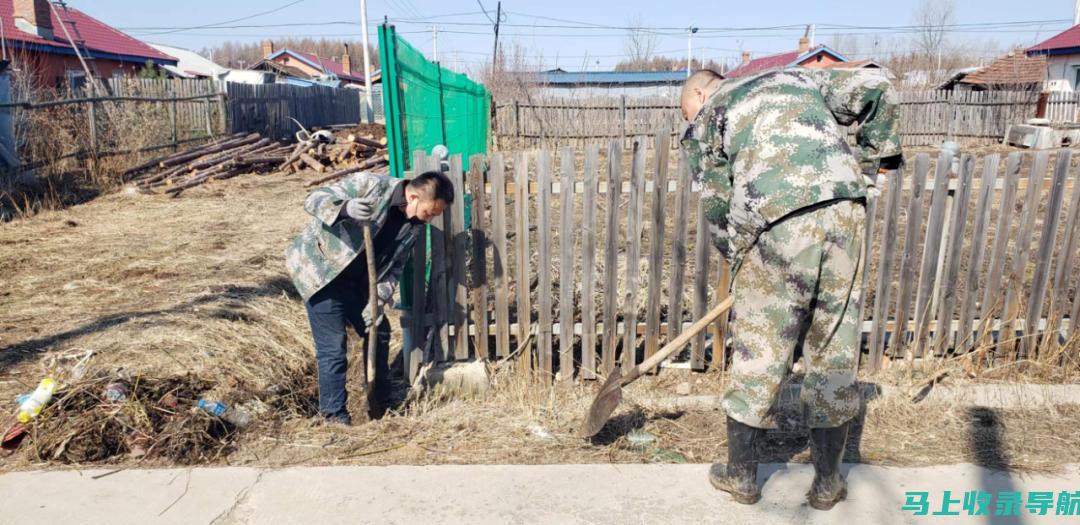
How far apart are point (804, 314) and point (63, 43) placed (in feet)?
84.6

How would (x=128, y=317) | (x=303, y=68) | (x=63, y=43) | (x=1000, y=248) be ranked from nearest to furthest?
(x=1000, y=248) < (x=128, y=317) < (x=63, y=43) < (x=303, y=68)

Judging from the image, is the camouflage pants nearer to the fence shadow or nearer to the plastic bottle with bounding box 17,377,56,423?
the plastic bottle with bounding box 17,377,56,423

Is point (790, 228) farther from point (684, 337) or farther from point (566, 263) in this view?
point (566, 263)

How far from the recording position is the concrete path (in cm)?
275

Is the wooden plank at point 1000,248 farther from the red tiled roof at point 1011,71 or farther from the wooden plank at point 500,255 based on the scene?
the red tiled roof at point 1011,71

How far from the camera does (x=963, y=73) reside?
83.8 ft

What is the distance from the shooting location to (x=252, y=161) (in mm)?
14555

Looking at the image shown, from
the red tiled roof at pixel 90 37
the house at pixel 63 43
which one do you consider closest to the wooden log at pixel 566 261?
the house at pixel 63 43

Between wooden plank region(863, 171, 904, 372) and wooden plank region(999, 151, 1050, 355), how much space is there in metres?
0.71

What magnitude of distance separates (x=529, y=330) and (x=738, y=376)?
5.93 ft

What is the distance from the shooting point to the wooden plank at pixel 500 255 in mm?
4051

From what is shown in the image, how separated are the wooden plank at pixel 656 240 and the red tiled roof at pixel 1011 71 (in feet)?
76.9

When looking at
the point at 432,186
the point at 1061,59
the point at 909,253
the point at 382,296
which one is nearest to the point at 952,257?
the point at 909,253

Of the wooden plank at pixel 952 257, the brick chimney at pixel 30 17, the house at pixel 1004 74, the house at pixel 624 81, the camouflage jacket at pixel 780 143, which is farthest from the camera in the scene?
the house at pixel 624 81
